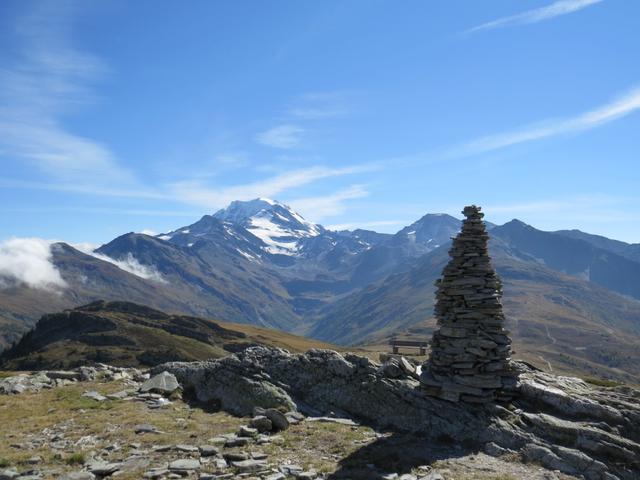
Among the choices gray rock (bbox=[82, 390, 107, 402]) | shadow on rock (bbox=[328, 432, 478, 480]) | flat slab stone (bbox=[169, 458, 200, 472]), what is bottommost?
gray rock (bbox=[82, 390, 107, 402])

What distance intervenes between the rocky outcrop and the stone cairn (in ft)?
2.62

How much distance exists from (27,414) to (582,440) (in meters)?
27.1

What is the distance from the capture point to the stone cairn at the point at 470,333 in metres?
25.3

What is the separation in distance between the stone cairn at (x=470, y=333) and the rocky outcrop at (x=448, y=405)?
0.80 meters

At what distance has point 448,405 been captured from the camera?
81.7 feet

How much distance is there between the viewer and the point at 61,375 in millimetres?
40031

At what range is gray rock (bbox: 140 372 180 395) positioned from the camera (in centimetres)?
3029

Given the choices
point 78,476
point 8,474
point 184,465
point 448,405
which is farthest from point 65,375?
point 448,405

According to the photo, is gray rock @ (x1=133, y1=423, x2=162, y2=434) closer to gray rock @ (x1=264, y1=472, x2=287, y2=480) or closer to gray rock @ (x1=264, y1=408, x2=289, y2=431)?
gray rock @ (x1=264, y1=408, x2=289, y2=431)

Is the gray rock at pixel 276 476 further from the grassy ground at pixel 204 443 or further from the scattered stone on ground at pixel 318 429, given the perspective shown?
the grassy ground at pixel 204 443

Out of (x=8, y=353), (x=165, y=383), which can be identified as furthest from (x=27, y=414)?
(x=8, y=353)

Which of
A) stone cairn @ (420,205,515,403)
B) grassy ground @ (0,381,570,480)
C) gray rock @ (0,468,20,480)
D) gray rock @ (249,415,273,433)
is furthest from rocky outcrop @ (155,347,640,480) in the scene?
gray rock @ (0,468,20,480)

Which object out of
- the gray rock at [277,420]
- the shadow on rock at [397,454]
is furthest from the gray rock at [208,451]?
the shadow on rock at [397,454]

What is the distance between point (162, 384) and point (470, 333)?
18.1 meters
